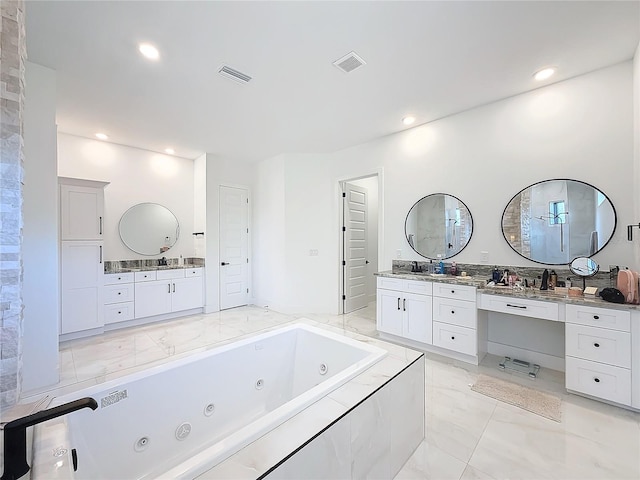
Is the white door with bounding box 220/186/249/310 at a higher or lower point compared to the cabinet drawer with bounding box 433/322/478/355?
higher

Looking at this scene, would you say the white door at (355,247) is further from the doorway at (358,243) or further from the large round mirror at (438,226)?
the large round mirror at (438,226)

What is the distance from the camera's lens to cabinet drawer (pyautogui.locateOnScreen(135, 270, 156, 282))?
13.4ft

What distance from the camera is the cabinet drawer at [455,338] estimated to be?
9.07ft

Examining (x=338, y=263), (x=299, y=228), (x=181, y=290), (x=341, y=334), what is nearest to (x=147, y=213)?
(x=181, y=290)

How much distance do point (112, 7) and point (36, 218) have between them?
6.12 feet

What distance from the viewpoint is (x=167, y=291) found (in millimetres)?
4363

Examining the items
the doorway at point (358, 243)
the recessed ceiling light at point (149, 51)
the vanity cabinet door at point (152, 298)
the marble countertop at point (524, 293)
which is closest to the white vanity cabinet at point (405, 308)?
the marble countertop at point (524, 293)

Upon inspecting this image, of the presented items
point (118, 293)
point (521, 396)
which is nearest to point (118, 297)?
point (118, 293)

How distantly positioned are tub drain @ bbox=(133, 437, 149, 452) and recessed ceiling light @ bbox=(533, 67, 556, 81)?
4.19 m

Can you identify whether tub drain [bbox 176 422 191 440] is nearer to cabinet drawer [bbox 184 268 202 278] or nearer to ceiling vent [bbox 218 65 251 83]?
ceiling vent [bbox 218 65 251 83]

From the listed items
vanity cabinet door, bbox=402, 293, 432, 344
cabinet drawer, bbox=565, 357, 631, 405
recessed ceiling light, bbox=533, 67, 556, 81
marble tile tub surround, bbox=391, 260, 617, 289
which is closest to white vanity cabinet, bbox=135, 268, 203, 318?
marble tile tub surround, bbox=391, 260, 617, 289

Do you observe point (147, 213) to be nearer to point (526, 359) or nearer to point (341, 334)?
point (341, 334)

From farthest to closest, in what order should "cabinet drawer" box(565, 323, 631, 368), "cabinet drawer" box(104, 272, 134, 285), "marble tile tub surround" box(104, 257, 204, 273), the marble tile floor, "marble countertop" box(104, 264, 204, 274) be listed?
"marble tile tub surround" box(104, 257, 204, 273)
"marble countertop" box(104, 264, 204, 274)
"cabinet drawer" box(104, 272, 134, 285)
"cabinet drawer" box(565, 323, 631, 368)
the marble tile floor

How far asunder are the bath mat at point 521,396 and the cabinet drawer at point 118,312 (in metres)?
4.46
